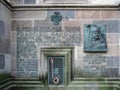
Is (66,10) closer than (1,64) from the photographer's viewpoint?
No

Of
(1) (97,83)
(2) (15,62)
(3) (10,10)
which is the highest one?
(3) (10,10)

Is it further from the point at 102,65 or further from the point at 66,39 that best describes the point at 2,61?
the point at 102,65

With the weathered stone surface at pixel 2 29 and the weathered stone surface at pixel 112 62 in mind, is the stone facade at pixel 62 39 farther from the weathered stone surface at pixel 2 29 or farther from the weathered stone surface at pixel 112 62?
the weathered stone surface at pixel 2 29

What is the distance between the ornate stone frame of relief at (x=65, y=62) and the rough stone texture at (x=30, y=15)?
70 cm

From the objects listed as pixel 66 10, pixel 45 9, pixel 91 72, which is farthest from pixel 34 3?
pixel 91 72

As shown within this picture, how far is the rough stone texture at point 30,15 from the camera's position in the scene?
21.5 feet

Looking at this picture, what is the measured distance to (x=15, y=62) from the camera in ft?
21.4

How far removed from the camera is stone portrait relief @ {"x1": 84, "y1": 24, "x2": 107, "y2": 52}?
6.48m

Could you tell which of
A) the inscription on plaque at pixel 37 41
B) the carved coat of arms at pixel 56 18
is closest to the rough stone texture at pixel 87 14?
the inscription on plaque at pixel 37 41

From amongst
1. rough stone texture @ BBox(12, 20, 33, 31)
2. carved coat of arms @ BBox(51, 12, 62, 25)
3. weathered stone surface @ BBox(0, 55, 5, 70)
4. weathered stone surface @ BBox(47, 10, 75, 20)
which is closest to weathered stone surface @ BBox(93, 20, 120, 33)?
weathered stone surface @ BBox(47, 10, 75, 20)

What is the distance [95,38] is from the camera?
650 cm

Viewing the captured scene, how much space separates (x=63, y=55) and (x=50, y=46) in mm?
338

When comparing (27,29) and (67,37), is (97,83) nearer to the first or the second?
(67,37)

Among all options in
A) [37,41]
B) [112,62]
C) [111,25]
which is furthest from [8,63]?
[111,25]
